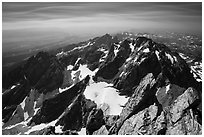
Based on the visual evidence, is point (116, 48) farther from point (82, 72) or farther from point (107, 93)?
point (107, 93)

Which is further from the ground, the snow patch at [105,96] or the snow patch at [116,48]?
the snow patch at [116,48]

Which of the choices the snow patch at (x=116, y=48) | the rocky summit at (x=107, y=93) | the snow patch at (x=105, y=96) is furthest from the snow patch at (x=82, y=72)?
the snow patch at (x=105, y=96)

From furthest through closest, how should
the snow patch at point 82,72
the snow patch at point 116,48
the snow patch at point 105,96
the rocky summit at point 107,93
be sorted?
the snow patch at point 82,72
the snow patch at point 116,48
the snow patch at point 105,96
the rocky summit at point 107,93

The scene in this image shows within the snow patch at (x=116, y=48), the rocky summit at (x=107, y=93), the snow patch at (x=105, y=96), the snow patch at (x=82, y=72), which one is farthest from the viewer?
the snow patch at (x=82, y=72)

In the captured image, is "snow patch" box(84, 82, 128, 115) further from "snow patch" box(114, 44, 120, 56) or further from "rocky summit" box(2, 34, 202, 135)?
"snow patch" box(114, 44, 120, 56)

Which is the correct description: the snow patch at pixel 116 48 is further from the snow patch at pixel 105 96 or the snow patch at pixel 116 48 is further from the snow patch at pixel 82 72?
the snow patch at pixel 105 96

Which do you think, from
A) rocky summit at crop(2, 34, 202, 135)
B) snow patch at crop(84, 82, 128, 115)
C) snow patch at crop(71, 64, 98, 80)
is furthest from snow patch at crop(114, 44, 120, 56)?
snow patch at crop(84, 82, 128, 115)

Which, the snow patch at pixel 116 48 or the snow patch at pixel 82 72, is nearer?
the snow patch at pixel 116 48

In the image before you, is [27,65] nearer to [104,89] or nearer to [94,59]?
[94,59]

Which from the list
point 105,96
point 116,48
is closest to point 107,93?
point 105,96
